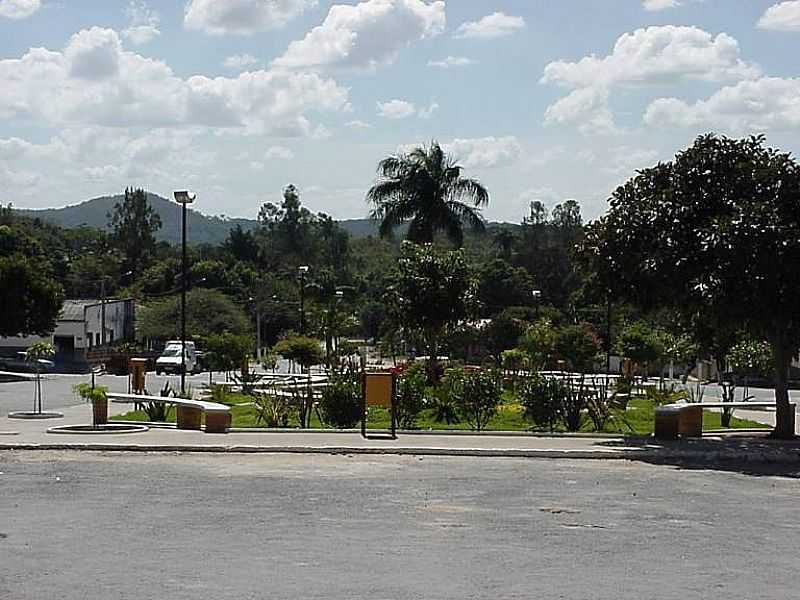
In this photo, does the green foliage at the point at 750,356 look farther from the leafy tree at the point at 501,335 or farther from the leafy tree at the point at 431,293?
the leafy tree at the point at 501,335

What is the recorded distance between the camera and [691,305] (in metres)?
21.4

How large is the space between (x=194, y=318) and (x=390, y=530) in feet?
273

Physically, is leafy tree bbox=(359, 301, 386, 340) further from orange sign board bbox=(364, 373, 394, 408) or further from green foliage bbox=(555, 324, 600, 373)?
orange sign board bbox=(364, 373, 394, 408)

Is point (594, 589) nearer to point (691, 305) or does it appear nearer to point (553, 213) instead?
point (691, 305)

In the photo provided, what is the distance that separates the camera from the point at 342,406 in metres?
25.2

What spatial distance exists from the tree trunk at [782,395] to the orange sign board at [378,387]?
6992 millimetres

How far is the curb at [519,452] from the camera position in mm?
20328

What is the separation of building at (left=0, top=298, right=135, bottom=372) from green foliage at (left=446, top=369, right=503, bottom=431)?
167 ft

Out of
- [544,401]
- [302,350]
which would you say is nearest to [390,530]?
[544,401]

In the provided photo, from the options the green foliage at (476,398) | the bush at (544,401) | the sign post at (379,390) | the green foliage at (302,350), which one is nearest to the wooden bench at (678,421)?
the bush at (544,401)

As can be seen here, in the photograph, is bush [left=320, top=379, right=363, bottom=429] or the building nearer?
bush [left=320, top=379, right=363, bottom=429]

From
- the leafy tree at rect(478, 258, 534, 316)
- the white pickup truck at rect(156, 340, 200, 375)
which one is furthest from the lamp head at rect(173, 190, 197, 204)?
the leafy tree at rect(478, 258, 534, 316)

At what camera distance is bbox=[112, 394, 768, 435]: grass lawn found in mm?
25891

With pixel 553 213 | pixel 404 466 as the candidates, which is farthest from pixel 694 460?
pixel 553 213
